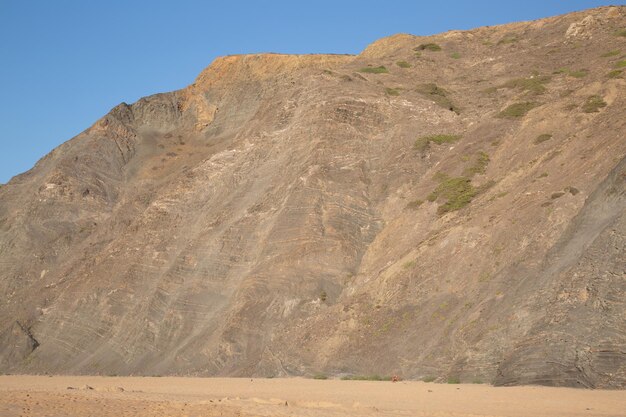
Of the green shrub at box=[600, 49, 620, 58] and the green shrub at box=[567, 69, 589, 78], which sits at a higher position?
the green shrub at box=[600, 49, 620, 58]

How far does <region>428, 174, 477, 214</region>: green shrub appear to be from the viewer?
37.7 m

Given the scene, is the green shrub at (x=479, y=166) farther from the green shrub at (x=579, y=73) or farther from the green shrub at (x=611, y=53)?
the green shrub at (x=611, y=53)

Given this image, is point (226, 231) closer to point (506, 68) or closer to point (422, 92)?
point (422, 92)

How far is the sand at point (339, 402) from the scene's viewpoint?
58.7 feet

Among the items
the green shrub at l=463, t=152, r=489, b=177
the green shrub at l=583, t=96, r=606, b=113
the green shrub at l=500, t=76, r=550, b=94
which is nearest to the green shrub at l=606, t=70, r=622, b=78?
the green shrub at l=583, t=96, r=606, b=113

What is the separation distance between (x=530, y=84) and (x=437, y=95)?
22.0 feet

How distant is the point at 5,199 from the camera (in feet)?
236

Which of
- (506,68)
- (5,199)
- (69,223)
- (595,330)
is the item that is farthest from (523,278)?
(5,199)

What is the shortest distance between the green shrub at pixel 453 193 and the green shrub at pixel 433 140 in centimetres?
622

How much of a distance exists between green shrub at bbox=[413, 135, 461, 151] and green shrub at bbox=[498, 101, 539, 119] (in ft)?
10.9

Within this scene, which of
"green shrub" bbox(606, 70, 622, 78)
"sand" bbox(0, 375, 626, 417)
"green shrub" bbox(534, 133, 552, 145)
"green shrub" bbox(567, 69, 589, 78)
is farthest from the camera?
"green shrub" bbox(567, 69, 589, 78)

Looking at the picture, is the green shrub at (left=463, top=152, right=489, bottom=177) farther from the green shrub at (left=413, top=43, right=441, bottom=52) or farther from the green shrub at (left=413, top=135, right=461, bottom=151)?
the green shrub at (left=413, top=43, right=441, bottom=52)

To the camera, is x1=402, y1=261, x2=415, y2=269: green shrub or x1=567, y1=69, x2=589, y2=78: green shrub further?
x1=567, y1=69, x2=589, y2=78: green shrub

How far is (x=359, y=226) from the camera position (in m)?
42.7
